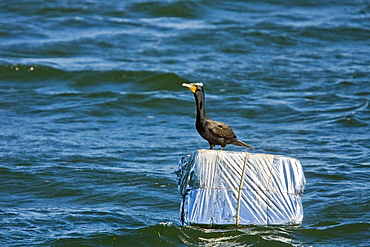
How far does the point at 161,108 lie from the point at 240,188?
770cm

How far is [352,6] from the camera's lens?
2372 centimetres

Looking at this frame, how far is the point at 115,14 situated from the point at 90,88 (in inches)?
283

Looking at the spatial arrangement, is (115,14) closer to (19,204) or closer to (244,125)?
(244,125)

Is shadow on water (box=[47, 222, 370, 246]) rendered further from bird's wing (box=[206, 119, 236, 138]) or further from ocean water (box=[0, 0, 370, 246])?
bird's wing (box=[206, 119, 236, 138])

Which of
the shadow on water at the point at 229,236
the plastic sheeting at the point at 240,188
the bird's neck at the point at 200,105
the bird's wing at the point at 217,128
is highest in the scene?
the bird's neck at the point at 200,105

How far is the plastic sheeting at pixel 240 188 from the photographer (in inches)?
255

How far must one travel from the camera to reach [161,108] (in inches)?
553

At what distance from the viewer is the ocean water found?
7879 millimetres

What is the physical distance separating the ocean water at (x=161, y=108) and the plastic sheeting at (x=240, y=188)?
0.26 metres

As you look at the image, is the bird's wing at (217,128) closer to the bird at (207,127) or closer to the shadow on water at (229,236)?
the bird at (207,127)

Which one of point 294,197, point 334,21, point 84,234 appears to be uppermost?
point 334,21

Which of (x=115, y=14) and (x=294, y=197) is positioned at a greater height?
(x=115, y=14)

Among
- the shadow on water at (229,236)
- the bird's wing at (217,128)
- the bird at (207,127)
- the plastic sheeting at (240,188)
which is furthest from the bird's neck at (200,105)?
the shadow on water at (229,236)

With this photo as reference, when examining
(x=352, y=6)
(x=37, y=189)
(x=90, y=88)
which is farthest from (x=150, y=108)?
(x=352, y=6)
